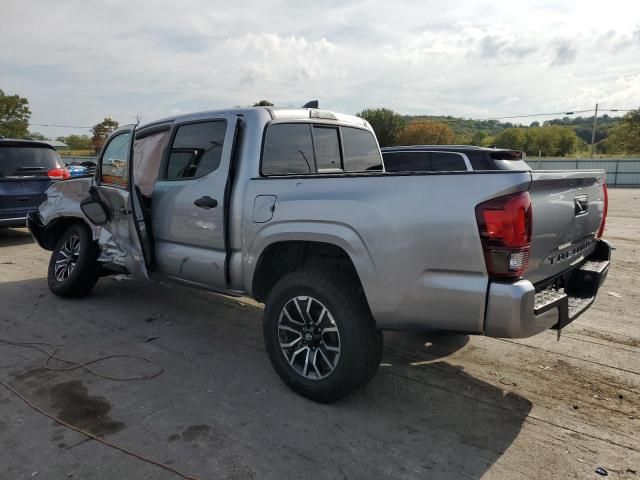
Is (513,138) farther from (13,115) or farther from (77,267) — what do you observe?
(77,267)

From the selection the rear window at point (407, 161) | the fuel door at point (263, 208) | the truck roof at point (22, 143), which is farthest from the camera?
the truck roof at point (22, 143)

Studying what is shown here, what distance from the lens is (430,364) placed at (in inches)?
163

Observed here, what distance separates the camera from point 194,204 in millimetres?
4312

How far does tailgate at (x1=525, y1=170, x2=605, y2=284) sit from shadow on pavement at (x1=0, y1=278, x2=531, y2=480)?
1036 millimetres

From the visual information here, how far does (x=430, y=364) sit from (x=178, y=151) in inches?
114

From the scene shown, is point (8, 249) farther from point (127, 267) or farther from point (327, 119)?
point (327, 119)

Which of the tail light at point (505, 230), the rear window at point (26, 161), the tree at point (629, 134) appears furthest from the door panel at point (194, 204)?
the tree at point (629, 134)

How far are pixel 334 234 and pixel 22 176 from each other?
8.16m

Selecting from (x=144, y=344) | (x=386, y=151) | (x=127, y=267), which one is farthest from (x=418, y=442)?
(x=386, y=151)

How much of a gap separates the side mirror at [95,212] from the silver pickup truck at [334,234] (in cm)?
1

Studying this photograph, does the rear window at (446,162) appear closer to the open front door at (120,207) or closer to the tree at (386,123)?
the open front door at (120,207)

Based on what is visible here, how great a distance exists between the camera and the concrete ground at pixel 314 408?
9.14 ft

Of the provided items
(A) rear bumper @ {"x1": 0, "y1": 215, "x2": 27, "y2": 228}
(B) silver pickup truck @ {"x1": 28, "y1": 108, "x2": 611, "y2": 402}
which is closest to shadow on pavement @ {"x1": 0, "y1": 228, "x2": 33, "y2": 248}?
(A) rear bumper @ {"x1": 0, "y1": 215, "x2": 27, "y2": 228}

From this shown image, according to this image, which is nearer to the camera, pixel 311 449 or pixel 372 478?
pixel 372 478
